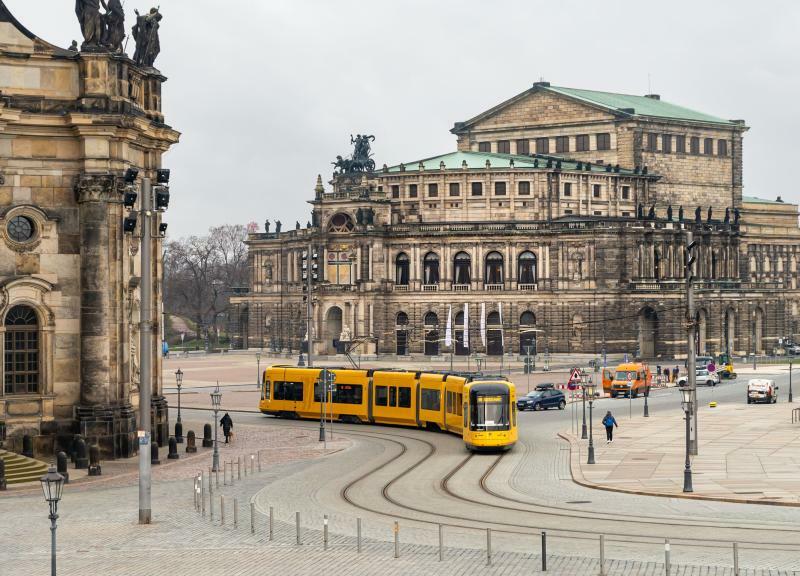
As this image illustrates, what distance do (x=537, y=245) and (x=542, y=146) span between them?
2459cm

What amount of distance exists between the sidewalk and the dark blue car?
11051 mm

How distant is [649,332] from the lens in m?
152

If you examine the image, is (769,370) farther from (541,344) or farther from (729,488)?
(729,488)

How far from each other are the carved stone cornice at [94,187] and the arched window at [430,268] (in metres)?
98.3

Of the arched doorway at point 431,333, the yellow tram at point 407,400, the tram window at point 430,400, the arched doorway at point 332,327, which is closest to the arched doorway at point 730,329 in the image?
the arched doorway at point 431,333

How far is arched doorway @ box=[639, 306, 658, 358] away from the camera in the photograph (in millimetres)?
151125

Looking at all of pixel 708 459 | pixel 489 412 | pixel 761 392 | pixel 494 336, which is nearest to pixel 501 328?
pixel 494 336

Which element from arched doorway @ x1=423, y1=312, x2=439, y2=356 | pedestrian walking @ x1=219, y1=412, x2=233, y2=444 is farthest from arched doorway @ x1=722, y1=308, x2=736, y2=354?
pedestrian walking @ x1=219, y1=412, x2=233, y2=444

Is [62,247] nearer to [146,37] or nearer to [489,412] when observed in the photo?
[146,37]

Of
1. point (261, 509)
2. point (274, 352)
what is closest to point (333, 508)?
point (261, 509)

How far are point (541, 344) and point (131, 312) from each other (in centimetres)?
9377

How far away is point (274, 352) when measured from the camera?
164375mm

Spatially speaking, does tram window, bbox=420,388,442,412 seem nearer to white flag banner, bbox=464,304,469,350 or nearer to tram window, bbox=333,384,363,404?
tram window, bbox=333,384,363,404

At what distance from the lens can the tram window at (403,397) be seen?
74250 millimetres
